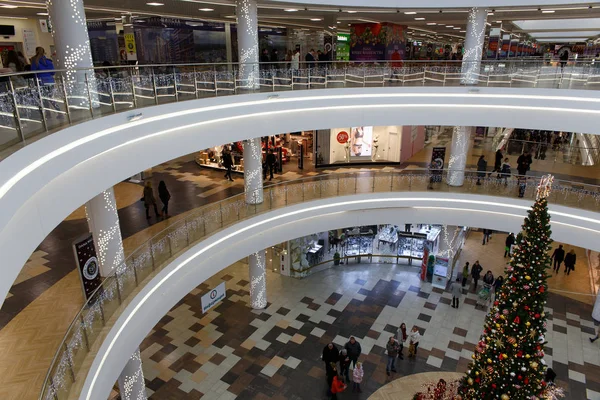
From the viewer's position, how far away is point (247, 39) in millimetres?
10844

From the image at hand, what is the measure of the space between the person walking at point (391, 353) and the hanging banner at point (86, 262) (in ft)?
24.6

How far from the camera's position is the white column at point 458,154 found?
564 inches

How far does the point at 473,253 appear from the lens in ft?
59.5

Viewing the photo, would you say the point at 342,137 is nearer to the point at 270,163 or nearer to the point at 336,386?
the point at 270,163

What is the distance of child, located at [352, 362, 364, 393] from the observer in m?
10.7

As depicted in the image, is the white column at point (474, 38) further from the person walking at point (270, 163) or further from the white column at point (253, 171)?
the person walking at point (270, 163)

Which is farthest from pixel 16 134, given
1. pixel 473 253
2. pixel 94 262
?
pixel 473 253

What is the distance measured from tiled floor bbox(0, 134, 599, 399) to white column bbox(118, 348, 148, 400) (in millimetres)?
2052

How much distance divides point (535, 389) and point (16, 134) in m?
8.63

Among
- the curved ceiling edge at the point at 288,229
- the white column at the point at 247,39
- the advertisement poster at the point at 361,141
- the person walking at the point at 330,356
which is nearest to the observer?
the curved ceiling edge at the point at 288,229

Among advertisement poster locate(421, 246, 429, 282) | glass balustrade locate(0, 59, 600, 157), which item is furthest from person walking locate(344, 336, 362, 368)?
glass balustrade locate(0, 59, 600, 157)

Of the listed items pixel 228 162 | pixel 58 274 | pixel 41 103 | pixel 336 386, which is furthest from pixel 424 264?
pixel 41 103

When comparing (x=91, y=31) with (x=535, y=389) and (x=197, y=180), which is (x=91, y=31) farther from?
(x=535, y=389)

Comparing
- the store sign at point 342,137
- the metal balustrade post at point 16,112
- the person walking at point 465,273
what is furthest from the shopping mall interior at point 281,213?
the person walking at point 465,273
